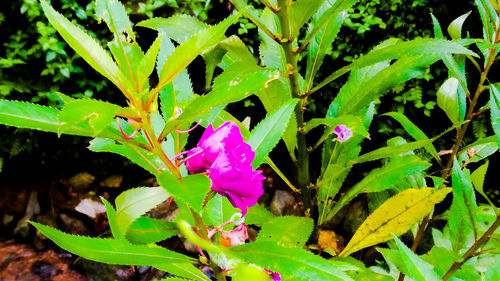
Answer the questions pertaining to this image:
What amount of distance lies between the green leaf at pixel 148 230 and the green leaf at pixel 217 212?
0.20 meters

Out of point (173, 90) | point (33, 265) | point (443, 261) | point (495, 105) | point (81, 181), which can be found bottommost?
point (33, 265)

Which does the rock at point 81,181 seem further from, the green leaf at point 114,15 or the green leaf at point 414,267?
the green leaf at point 414,267

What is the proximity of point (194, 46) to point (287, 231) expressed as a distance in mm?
583

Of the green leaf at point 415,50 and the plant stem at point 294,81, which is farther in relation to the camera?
the plant stem at point 294,81

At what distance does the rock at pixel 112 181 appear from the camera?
333 cm

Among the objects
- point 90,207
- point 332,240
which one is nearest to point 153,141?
point 332,240

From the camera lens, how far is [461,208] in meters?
0.91

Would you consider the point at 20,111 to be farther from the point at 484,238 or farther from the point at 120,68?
the point at 484,238

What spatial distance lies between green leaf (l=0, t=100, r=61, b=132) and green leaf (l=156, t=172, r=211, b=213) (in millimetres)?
139

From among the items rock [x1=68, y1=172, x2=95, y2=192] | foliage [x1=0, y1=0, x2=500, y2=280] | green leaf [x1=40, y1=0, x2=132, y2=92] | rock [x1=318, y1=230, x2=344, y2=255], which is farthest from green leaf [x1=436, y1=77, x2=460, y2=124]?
rock [x1=68, y1=172, x2=95, y2=192]

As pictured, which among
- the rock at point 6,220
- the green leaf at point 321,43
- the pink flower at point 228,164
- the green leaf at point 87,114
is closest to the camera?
the green leaf at point 87,114

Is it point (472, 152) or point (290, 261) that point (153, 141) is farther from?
point (472, 152)

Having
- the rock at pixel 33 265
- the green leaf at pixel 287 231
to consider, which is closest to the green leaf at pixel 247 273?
the green leaf at pixel 287 231

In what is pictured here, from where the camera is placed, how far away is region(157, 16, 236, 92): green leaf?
0.41 meters
